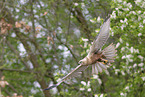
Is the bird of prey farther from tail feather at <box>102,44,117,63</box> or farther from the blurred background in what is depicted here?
the blurred background

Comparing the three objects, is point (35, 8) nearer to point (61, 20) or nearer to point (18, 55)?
point (61, 20)

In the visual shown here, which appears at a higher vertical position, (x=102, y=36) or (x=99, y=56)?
(x=102, y=36)

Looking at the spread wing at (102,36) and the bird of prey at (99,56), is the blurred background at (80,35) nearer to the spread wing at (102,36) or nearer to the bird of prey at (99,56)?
the bird of prey at (99,56)

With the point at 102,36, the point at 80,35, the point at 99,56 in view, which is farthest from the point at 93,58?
the point at 80,35

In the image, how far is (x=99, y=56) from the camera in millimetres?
3371

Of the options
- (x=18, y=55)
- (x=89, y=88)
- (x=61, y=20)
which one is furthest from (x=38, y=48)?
(x=89, y=88)

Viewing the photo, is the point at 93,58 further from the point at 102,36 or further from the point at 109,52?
the point at 102,36

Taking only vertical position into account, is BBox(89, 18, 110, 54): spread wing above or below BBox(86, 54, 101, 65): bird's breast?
above

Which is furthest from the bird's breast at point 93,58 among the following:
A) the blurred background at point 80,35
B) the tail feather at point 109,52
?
the blurred background at point 80,35

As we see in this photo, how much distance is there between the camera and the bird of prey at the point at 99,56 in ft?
10.5

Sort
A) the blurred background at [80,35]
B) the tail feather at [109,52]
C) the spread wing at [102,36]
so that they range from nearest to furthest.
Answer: the spread wing at [102,36]
the tail feather at [109,52]
the blurred background at [80,35]

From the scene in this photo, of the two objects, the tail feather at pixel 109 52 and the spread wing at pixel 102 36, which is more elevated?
the spread wing at pixel 102 36

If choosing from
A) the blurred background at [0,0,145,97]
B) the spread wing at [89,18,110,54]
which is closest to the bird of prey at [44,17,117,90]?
the spread wing at [89,18,110,54]

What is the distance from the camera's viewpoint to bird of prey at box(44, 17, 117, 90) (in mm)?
3191
